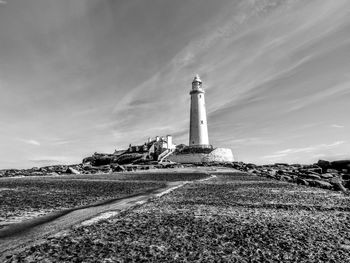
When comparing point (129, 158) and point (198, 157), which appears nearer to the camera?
point (198, 157)

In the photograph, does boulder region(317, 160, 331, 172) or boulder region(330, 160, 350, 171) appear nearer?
boulder region(330, 160, 350, 171)

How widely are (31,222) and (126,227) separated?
6.72 ft

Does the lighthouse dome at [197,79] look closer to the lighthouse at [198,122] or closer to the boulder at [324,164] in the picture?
the lighthouse at [198,122]

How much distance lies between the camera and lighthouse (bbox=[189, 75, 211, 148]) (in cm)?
5753

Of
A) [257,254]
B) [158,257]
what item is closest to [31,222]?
[158,257]

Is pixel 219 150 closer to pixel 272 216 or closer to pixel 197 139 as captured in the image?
pixel 197 139

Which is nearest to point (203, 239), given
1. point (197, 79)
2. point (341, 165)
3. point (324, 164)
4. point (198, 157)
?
point (341, 165)

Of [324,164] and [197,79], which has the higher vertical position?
[197,79]

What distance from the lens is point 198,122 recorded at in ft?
188

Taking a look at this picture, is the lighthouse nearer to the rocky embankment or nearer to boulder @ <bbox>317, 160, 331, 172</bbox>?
the rocky embankment

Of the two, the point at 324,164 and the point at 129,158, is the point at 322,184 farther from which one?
the point at 129,158

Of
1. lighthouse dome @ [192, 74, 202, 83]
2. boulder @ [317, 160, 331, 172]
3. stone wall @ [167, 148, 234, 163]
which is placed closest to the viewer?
boulder @ [317, 160, 331, 172]

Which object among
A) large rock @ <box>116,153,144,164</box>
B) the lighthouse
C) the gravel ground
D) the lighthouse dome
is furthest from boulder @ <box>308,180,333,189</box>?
the lighthouse dome

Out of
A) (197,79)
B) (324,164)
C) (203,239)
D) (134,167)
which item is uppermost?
(197,79)
